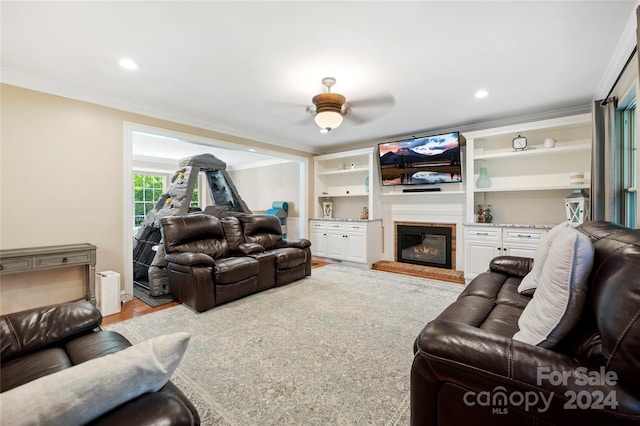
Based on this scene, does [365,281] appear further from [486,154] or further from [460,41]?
[460,41]

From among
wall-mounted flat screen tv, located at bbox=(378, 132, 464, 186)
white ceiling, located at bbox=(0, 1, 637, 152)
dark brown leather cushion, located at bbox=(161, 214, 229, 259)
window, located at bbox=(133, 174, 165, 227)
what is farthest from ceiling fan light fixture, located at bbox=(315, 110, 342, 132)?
window, located at bbox=(133, 174, 165, 227)

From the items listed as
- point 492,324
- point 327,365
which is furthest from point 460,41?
point 327,365

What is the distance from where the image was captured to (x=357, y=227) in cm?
529

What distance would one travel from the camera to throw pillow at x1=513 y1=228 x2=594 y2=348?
114cm

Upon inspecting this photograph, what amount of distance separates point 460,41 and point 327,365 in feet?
8.88

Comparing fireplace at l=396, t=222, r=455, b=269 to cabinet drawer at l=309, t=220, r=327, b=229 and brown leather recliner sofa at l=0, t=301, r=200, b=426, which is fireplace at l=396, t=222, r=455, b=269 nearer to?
cabinet drawer at l=309, t=220, r=327, b=229

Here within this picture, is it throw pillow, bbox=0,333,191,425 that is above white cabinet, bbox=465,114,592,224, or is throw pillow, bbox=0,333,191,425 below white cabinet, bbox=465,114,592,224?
below

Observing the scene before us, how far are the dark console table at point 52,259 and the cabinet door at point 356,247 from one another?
12.5 ft

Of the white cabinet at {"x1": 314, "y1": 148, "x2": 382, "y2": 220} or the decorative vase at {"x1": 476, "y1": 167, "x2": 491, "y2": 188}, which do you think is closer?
the decorative vase at {"x1": 476, "y1": 167, "x2": 491, "y2": 188}

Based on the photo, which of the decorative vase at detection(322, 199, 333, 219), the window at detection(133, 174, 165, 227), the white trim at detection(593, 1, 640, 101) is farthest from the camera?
the window at detection(133, 174, 165, 227)

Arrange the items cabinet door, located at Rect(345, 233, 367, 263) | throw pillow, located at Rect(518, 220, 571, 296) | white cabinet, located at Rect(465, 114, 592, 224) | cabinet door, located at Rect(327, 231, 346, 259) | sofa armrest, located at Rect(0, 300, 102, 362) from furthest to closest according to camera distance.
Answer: cabinet door, located at Rect(327, 231, 346, 259) → cabinet door, located at Rect(345, 233, 367, 263) → white cabinet, located at Rect(465, 114, 592, 224) → throw pillow, located at Rect(518, 220, 571, 296) → sofa armrest, located at Rect(0, 300, 102, 362)

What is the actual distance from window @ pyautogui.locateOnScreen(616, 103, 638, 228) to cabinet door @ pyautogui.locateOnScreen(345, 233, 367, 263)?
3.28 metres

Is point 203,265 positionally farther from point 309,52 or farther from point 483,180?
point 483,180

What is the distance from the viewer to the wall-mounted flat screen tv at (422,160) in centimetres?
A: 457
